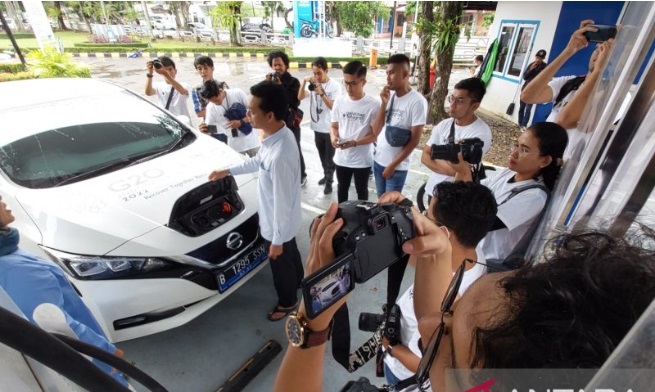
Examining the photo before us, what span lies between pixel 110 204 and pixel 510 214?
2272 mm

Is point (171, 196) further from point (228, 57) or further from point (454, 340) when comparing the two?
point (228, 57)

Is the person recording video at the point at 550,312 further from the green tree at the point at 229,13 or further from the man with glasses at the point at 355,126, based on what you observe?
the green tree at the point at 229,13

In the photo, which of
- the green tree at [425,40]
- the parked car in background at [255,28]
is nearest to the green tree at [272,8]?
the parked car in background at [255,28]

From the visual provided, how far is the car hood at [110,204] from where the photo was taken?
180 centimetres

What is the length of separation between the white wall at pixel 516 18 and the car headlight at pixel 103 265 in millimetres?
7490

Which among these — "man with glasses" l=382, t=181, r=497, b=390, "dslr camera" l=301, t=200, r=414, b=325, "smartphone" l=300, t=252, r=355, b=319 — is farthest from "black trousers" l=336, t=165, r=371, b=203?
"smartphone" l=300, t=252, r=355, b=319

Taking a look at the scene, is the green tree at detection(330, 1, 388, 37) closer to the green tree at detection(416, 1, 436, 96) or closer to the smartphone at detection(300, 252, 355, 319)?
the green tree at detection(416, 1, 436, 96)

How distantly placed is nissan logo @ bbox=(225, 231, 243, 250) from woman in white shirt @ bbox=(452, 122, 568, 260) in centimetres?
155

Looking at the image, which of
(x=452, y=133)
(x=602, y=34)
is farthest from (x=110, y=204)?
(x=602, y=34)

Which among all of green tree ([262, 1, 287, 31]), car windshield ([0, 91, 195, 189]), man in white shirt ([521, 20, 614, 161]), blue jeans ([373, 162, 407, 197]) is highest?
green tree ([262, 1, 287, 31])

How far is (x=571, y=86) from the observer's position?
8.21 feet

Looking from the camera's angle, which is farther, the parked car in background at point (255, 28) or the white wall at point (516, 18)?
the parked car in background at point (255, 28)

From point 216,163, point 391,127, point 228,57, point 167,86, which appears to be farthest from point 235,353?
point 228,57

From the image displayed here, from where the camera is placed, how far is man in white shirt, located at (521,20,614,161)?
1.95 m
